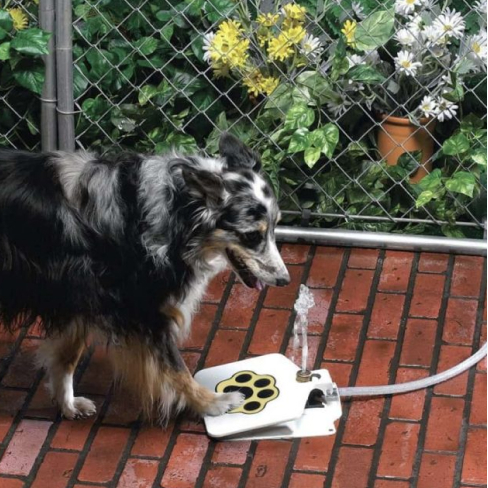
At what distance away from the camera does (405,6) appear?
5117mm

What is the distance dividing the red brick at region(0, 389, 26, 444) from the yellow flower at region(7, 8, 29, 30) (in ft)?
5.43

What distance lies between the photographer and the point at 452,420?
4.19m

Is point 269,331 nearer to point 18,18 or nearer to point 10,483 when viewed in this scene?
point 10,483

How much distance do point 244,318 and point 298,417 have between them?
74 centimetres

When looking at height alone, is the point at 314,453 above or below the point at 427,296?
above

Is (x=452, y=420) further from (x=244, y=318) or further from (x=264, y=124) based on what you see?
(x=264, y=124)

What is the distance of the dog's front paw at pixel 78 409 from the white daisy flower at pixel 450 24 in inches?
84.4

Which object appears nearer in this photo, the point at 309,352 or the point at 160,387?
the point at 160,387

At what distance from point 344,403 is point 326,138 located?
1300 mm

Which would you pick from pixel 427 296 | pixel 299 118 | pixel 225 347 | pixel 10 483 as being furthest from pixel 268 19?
pixel 10 483

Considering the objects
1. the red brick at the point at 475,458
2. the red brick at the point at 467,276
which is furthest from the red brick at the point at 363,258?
the red brick at the point at 475,458

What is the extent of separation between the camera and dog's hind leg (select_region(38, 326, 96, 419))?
4.22m

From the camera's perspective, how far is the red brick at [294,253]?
514 centimetres

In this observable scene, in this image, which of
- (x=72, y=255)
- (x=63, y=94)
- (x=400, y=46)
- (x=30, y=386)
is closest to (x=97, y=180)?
(x=72, y=255)
